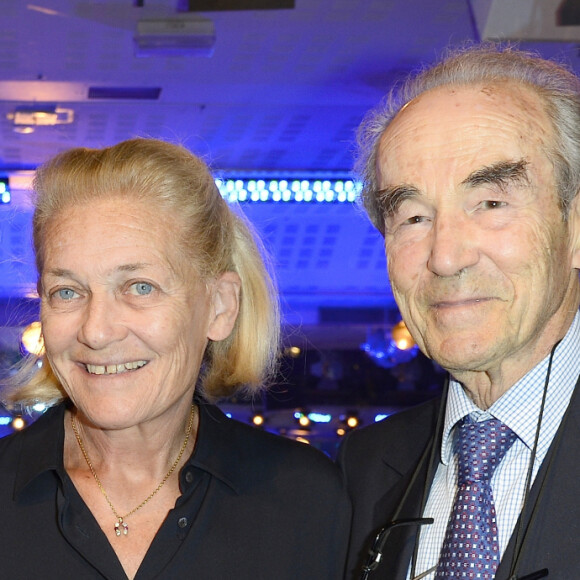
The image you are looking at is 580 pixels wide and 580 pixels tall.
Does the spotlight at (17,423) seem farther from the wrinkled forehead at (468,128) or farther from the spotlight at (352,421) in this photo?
the wrinkled forehead at (468,128)

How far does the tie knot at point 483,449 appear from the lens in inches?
76.5

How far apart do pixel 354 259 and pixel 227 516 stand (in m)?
7.69

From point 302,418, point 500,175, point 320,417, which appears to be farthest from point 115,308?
point 320,417

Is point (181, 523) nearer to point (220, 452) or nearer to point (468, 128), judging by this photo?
point (220, 452)

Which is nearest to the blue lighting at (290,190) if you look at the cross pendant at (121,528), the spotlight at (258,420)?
the spotlight at (258,420)

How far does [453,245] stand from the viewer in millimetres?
1941

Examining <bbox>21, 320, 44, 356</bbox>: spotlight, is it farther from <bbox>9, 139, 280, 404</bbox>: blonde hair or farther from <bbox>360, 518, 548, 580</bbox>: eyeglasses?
<bbox>360, 518, 548, 580</bbox>: eyeglasses

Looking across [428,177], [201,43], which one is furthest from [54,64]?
[428,177]

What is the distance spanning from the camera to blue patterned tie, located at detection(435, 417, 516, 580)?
6.08ft

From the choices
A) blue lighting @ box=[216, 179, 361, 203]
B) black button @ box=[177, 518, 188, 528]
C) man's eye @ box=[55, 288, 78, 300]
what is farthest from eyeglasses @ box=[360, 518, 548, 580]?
blue lighting @ box=[216, 179, 361, 203]

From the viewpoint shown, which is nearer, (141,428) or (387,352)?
(141,428)

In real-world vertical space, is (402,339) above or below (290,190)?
below

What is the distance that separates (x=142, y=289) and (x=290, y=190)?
22.1ft

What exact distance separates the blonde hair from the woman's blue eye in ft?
0.38
